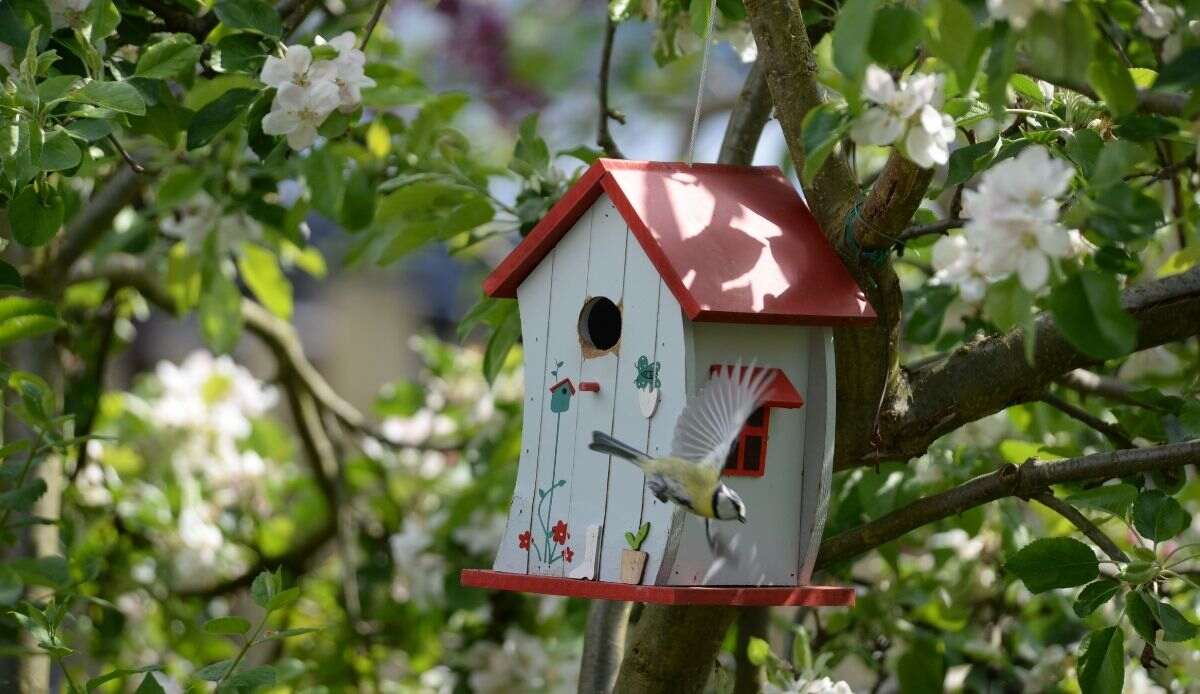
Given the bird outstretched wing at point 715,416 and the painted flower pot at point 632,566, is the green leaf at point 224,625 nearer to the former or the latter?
the painted flower pot at point 632,566

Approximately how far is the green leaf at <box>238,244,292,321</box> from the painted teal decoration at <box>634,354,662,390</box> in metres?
1.63

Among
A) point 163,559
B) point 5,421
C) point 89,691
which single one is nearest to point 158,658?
point 163,559

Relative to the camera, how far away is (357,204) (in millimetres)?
2223

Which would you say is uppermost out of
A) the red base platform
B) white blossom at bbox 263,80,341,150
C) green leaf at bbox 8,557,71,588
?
white blossom at bbox 263,80,341,150

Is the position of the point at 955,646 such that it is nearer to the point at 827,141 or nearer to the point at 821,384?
the point at 821,384

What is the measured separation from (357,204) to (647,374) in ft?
2.75

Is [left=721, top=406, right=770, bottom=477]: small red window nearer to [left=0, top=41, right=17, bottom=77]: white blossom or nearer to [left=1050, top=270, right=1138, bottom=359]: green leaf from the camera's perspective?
[left=1050, top=270, right=1138, bottom=359]: green leaf

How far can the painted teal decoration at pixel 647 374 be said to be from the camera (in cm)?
154

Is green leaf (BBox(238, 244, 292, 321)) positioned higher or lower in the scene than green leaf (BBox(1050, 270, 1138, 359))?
higher

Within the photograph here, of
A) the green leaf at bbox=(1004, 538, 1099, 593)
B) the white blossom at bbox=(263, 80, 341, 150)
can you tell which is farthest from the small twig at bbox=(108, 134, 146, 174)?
the green leaf at bbox=(1004, 538, 1099, 593)

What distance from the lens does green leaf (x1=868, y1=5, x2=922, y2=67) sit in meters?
1.11

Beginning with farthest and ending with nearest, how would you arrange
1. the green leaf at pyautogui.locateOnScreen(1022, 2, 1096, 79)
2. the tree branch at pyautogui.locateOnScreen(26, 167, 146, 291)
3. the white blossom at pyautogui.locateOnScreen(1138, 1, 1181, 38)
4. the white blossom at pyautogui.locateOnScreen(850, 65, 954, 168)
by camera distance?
the tree branch at pyautogui.locateOnScreen(26, 167, 146, 291), the white blossom at pyautogui.locateOnScreen(1138, 1, 1181, 38), the white blossom at pyautogui.locateOnScreen(850, 65, 954, 168), the green leaf at pyautogui.locateOnScreen(1022, 2, 1096, 79)

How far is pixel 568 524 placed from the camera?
1.65m

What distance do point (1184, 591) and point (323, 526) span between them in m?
2.19
